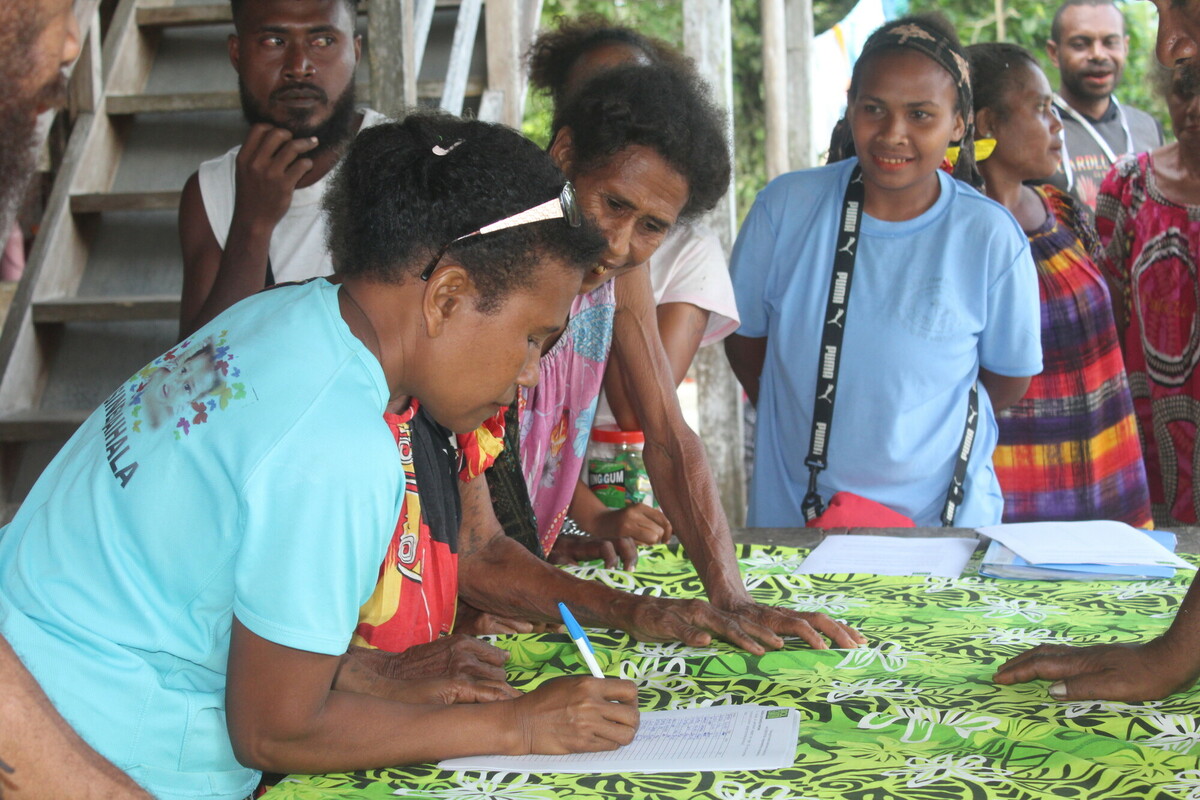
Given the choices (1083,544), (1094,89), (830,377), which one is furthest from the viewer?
(1094,89)

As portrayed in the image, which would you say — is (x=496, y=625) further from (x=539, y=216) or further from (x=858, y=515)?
(x=858, y=515)

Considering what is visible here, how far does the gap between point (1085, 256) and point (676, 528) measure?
202 centimetres

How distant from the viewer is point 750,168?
13.0 metres

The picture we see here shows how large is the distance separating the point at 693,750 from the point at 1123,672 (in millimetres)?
624

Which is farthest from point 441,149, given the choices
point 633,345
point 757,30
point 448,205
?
point 757,30

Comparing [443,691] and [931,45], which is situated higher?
[931,45]

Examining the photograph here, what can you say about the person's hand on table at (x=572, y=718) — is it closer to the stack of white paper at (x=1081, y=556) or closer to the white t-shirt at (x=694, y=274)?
the stack of white paper at (x=1081, y=556)

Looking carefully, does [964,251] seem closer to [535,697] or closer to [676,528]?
[676,528]

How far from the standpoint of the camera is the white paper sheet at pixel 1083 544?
2.23m

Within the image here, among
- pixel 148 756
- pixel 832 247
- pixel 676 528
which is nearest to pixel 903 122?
pixel 832 247

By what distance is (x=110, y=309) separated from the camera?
157 inches

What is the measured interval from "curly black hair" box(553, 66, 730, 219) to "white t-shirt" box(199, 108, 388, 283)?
0.77m

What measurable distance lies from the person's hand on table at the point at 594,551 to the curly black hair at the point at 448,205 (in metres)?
0.98

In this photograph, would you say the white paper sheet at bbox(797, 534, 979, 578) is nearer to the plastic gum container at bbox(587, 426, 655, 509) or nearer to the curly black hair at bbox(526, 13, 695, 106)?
the plastic gum container at bbox(587, 426, 655, 509)
